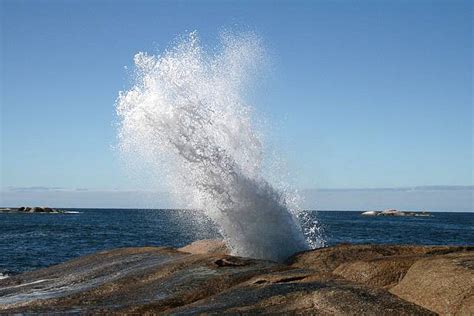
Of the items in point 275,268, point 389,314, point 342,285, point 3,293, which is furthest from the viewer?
point 3,293

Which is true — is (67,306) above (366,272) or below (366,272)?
below

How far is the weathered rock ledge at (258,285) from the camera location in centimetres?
1121

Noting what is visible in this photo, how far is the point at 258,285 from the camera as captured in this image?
43.9ft

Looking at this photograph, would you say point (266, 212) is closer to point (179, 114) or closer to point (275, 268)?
point (179, 114)

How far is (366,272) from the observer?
14.0 m

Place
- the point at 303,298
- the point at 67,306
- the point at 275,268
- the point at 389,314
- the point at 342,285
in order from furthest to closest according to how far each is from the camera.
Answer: the point at 275,268 < the point at 67,306 < the point at 342,285 < the point at 303,298 < the point at 389,314

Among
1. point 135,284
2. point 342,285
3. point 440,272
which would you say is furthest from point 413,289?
point 135,284

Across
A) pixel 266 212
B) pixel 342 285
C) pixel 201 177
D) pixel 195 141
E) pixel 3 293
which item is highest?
pixel 195 141

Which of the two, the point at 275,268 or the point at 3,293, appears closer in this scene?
the point at 275,268

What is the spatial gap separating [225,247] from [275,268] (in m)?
7.06

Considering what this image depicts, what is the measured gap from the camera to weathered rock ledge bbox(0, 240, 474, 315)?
36.8 feet

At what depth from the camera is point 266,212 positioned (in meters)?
23.1

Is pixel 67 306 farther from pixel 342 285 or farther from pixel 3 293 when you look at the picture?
pixel 342 285

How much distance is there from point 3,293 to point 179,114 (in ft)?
33.4
